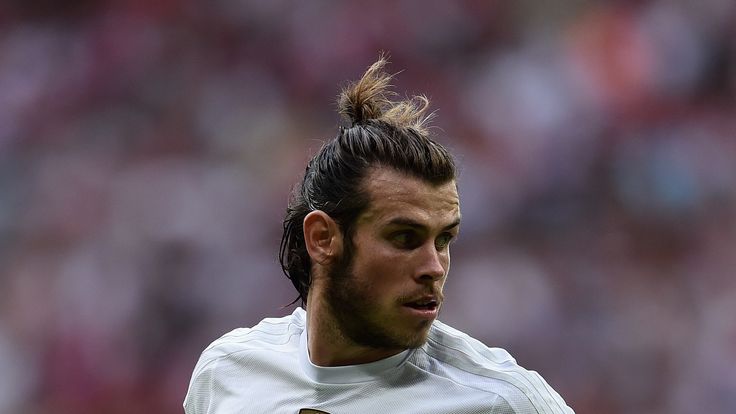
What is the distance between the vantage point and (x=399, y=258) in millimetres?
2541

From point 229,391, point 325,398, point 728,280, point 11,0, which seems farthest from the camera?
point 11,0

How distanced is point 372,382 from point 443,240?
401 millimetres

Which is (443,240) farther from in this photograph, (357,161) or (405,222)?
(357,161)

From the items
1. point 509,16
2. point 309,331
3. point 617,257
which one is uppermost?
point 509,16

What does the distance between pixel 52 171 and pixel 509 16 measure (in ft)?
9.70

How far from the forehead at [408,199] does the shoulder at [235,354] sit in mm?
557

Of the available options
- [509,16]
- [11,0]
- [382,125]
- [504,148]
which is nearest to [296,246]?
[382,125]

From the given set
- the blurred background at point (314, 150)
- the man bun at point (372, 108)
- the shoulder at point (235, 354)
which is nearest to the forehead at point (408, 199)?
the man bun at point (372, 108)

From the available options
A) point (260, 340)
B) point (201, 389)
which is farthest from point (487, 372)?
point (201, 389)

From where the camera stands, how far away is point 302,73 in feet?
21.2

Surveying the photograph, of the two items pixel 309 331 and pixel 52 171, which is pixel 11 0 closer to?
pixel 52 171

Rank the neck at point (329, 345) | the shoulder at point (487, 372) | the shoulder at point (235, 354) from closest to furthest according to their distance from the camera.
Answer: the shoulder at point (487, 372), the neck at point (329, 345), the shoulder at point (235, 354)

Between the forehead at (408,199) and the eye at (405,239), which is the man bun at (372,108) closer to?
the forehead at (408,199)

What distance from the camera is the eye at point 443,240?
8.50 ft
